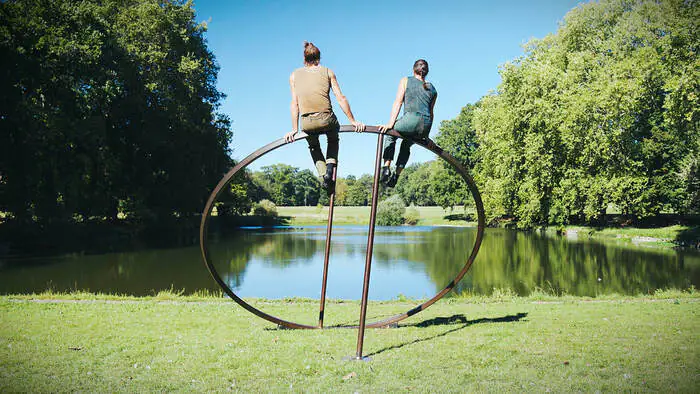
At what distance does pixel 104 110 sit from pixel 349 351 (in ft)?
89.0

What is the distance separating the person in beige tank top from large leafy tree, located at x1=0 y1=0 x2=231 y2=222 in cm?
2067

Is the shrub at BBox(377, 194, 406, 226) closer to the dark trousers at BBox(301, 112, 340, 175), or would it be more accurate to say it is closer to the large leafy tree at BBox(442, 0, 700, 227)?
the large leafy tree at BBox(442, 0, 700, 227)

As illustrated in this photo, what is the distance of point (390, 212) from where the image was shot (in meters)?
51.0

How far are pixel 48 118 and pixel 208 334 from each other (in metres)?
20.1

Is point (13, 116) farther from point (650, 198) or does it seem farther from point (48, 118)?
point (650, 198)

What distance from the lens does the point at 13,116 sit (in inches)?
861

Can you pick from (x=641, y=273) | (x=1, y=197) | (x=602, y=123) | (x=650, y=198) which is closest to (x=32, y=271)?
(x=1, y=197)

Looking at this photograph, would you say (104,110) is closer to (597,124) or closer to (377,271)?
(377,271)

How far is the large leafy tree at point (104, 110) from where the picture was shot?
22.5 meters

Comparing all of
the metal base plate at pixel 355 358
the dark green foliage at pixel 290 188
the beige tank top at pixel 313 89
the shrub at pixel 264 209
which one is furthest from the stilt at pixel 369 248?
the dark green foliage at pixel 290 188

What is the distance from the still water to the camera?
51.1ft

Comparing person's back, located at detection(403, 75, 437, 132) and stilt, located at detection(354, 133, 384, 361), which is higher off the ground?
person's back, located at detection(403, 75, 437, 132)

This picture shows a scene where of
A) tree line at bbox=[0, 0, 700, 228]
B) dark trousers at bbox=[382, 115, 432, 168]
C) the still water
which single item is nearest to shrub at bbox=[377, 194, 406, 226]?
tree line at bbox=[0, 0, 700, 228]

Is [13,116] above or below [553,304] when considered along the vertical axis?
above
